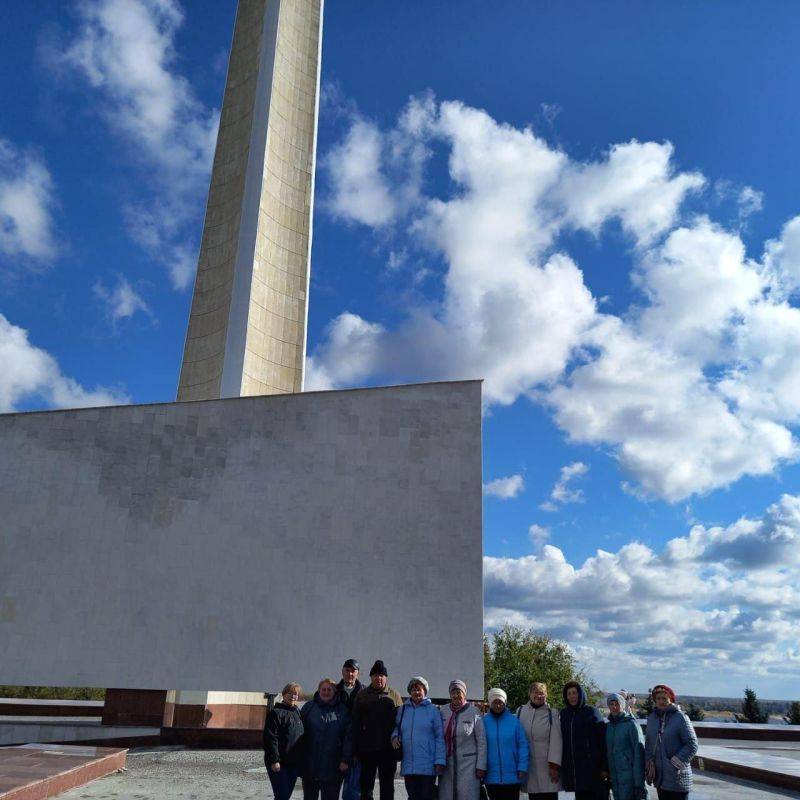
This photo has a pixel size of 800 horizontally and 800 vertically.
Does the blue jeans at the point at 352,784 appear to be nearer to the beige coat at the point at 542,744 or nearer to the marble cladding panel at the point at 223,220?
the beige coat at the point at 542,744

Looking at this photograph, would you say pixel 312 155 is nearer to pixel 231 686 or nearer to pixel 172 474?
pixel 172 474

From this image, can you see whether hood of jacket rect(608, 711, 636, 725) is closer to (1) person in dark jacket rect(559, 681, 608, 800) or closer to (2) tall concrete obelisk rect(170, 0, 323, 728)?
(1) person in dark jacket rect(559, 681, 608, 800)

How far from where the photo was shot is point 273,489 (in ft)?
38.1

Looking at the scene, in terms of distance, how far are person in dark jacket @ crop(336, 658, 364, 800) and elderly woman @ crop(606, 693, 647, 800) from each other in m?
1.88

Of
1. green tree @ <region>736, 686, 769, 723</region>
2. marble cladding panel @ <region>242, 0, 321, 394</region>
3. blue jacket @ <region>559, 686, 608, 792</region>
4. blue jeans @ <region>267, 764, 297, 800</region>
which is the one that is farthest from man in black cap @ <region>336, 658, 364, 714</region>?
green tree @ <region>736, 686, 769, 723</region>

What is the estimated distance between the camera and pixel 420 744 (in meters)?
5.05

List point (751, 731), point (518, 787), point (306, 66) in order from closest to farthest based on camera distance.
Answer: point (518, 787) < point (751, 731) < point (306, 66)

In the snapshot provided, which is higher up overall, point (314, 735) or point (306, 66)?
point (306, 66)

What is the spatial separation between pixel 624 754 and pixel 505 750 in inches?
33.3

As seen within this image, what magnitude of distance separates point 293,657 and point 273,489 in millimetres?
2611

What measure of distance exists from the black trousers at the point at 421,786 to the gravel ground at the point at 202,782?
239cm

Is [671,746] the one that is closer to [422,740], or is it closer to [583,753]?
[583,753]

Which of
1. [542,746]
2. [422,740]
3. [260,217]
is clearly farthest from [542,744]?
[260,217]

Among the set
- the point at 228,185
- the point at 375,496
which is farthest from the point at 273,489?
the point at 228,185
